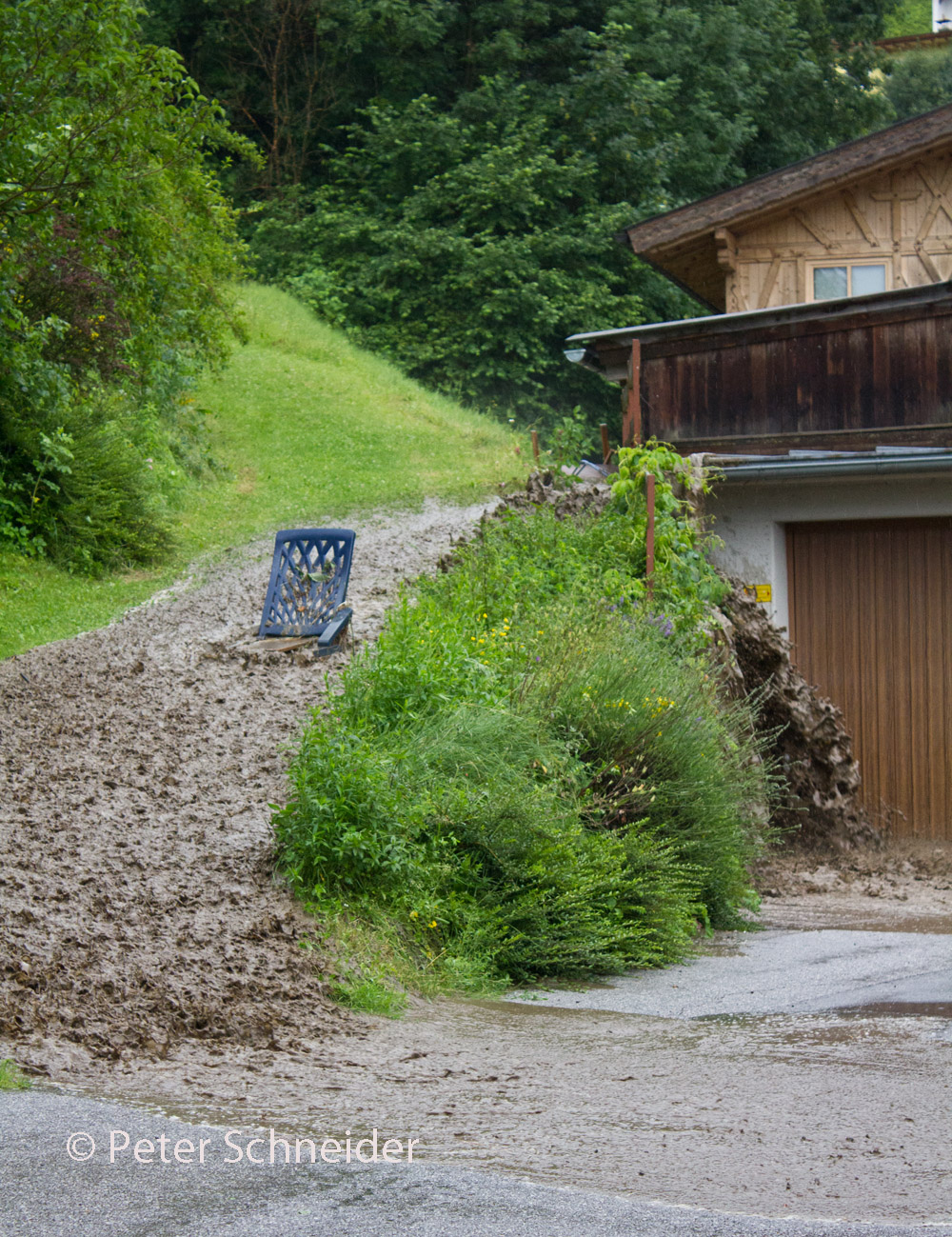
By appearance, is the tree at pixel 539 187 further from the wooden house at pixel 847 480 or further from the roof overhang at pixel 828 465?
the roof overhang at pixel 828 465

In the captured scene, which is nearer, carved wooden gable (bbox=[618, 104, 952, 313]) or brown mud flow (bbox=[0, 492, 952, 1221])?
brown mud flow (bbox=[0, 492, 952, 1221])

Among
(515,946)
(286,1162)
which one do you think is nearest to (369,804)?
(515,946)

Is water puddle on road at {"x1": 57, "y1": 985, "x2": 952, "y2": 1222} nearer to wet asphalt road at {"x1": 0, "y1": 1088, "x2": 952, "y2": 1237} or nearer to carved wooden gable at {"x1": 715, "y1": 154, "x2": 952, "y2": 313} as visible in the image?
wet asphalt road at {"x1": 0, "y1": 1088, "x2": 952, "y2": 1237}

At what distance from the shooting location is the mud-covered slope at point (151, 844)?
437cm

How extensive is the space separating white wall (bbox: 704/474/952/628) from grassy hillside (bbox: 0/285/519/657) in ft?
18.4

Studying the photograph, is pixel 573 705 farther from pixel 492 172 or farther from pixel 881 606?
pixel 492 172

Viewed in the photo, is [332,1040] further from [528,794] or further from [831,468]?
[831,468]

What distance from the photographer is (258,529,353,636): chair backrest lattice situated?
373 inches

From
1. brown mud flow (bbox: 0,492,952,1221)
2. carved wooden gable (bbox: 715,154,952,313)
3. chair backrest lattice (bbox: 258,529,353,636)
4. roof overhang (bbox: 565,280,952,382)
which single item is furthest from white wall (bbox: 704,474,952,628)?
carved wooden gable (bbox: 715,154,952,313)

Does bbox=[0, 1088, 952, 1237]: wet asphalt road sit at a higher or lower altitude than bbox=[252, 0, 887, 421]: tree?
lower

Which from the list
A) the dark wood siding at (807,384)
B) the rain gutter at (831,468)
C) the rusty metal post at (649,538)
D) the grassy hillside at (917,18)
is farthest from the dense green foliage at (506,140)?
the grassy hillside at (917,18)

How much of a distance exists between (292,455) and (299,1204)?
667 inches

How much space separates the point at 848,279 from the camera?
52.1 feet

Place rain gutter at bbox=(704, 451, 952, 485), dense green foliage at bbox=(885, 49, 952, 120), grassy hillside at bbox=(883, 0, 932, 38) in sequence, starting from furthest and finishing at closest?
grassy hillside at bbox=(883, 0, 932, 38), dense green foliage at bbox=(885, 49, 952, 120), rain gutter at bbox=(704, 451, 952, 485)
